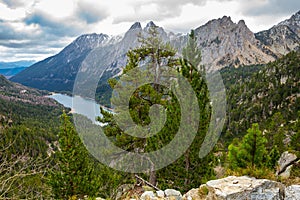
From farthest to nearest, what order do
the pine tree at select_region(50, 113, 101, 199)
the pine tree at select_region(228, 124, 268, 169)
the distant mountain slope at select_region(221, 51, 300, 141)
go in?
the distant mountain slope at select_region(221, 51, 300, 141)
the pine tree at select_region(50, 113, 101, 199)
the pine tree at select_region(228, 124, 268, 169)

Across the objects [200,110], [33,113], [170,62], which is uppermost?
[170,62]

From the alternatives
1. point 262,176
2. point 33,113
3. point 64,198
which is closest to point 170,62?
point 262,176

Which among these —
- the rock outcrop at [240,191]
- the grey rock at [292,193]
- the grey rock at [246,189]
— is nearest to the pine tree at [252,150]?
the rock outcrop at [240,191]

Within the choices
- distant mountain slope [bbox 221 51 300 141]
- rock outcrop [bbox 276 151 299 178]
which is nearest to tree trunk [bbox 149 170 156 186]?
rock outcrop [bbox 276 151 299 178]

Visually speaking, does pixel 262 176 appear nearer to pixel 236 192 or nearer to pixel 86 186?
pixel 236 192

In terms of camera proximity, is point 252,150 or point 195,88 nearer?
point 195,88

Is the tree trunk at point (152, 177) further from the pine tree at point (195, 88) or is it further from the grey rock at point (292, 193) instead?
the grey rock at point (292, 193)

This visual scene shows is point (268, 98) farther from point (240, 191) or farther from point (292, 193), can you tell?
point (240, 191)

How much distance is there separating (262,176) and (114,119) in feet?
28.8

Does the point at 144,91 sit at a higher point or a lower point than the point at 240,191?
higher

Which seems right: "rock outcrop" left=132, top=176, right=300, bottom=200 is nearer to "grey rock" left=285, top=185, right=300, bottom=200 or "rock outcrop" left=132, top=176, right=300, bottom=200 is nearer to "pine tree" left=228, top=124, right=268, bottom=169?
"grey rock" left=285, top=185, right=300, bottom=200

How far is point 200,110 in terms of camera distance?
11.5 metres

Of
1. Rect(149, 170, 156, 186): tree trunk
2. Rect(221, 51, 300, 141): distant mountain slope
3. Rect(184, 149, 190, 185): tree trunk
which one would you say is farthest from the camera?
Rect(221, 51, 300, 141): distant mountain slope

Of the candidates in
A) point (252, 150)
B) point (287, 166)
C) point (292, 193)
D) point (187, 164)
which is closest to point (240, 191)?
point (292, 193)
